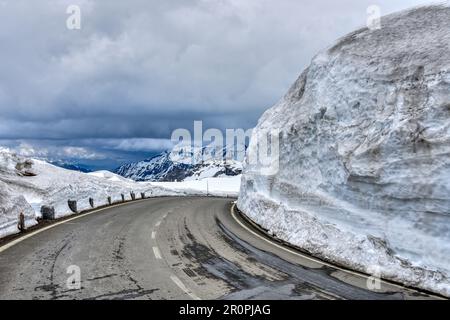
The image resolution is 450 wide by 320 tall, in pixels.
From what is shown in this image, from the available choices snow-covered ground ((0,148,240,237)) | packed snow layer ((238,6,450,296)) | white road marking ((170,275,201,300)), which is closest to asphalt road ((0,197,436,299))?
white road marking ((170,275,201,300))

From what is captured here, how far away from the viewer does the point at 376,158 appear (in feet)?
40.8

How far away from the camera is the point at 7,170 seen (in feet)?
95.7

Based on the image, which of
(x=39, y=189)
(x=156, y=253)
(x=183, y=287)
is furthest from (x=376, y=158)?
(x=39, y=189)

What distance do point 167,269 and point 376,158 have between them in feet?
22.9

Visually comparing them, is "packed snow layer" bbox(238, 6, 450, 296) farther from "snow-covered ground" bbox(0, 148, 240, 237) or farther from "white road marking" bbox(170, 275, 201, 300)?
"snow-covered ground" bbox(0, 148, 240, 237)

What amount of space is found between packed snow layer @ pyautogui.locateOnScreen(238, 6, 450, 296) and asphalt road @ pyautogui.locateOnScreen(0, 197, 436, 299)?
1200 mm

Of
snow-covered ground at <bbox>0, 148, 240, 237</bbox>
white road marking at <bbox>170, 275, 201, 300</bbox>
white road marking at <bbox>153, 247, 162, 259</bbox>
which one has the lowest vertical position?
white road marking at <bbox>153, 247, 162, 259</bbox>

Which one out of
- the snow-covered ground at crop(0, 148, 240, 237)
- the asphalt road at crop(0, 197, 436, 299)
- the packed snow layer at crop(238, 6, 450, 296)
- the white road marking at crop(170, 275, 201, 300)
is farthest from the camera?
the snow-covered ground at crop(0, 148, 240, 237)

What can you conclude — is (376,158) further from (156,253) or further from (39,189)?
(39,189)

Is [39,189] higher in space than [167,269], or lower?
higher

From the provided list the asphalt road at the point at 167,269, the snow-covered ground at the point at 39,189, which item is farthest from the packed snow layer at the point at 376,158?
the snow-covered ground at the point at 39,189

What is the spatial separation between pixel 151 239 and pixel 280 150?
29.8 ft

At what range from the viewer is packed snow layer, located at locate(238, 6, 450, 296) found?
10.3 m
